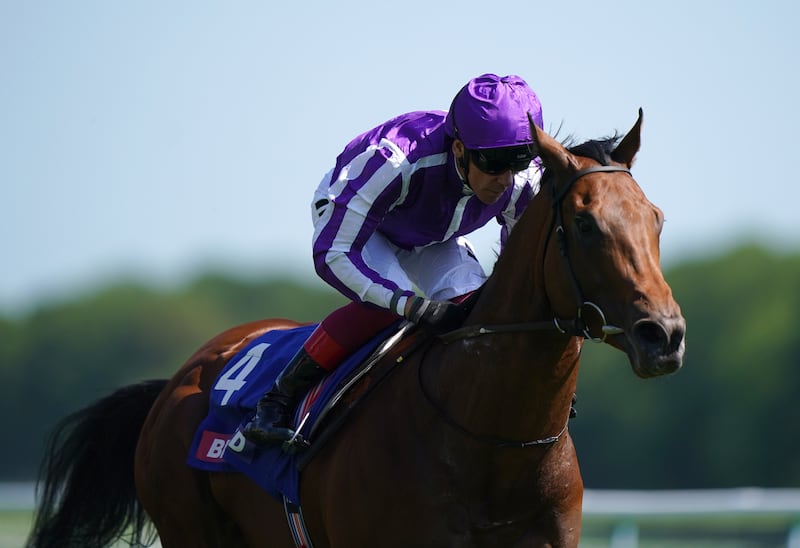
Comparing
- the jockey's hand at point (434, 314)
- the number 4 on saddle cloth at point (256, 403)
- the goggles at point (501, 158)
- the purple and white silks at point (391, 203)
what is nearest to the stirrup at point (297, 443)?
the number 4 on saddle cloth at point (256, 403)

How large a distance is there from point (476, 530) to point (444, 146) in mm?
1554

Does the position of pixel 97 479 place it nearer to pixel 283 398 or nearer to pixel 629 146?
pixel 283 398

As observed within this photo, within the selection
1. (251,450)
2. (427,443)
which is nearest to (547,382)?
(427,443)

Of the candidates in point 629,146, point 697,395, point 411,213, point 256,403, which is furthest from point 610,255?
point 697,395

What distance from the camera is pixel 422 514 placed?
4.57 m

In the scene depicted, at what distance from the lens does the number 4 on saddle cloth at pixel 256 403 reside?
518 centimetres

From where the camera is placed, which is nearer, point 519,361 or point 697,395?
point 519,361

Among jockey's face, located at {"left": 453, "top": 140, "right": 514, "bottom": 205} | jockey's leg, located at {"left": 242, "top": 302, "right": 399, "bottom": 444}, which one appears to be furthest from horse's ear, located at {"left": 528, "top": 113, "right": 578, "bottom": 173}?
jockey's leg, located at {"left": 242, "top": 302, "right": 399, "bottom": 444}

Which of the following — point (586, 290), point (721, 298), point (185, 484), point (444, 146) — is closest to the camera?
point (586, 290)

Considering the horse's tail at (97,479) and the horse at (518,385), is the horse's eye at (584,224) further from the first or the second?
the horse's tail at (97,479)

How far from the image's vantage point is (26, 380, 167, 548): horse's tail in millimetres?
7141

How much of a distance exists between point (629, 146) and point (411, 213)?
3.68 feet

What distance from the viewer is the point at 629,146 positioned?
4.52 meters

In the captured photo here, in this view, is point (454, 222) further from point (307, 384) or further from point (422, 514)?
point (422, 514)
